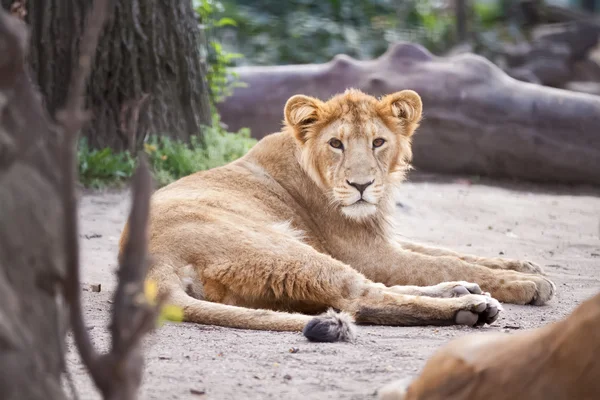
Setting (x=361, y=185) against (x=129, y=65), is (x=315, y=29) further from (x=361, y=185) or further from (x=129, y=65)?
(x=361, y=185)

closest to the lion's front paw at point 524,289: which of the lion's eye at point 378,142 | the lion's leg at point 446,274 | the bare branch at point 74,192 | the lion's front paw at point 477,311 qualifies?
the lion's leg at point 446,274

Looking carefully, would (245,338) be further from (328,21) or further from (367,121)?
(328,21)

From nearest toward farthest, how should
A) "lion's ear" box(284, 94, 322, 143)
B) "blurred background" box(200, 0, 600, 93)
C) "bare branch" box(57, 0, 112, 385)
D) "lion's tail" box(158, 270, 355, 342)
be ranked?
1. "bare branch" box(57, 0, 112, 385)
2. "lion's tail" box(158, 270, 355, 342)
3. "lion's ear" box(284, 94, 322, 143)
4. "blurred background" box(200, 0, 600, 93)

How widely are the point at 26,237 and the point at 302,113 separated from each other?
3379 millimetres

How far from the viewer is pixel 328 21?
15.6 metres

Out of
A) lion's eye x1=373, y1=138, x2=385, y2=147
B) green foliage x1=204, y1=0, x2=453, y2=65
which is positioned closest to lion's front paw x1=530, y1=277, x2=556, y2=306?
lion's eye x1=373, y1=138, x2=385, y2=147

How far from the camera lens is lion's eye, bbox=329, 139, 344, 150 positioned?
5.18m

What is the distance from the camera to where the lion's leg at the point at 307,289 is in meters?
4.28

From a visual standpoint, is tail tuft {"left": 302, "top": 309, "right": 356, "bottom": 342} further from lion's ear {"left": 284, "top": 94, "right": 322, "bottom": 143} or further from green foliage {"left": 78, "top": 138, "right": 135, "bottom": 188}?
green foliage {"left": 78, "top": 138, "right": 135, "bottom": 188}

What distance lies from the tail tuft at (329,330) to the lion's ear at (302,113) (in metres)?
1.79

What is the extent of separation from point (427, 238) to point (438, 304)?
2.54 m

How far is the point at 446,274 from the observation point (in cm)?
499

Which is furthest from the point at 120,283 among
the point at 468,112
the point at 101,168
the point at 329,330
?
the point at 468,112

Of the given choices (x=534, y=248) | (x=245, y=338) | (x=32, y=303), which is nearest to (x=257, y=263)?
(x=245, y=338)
